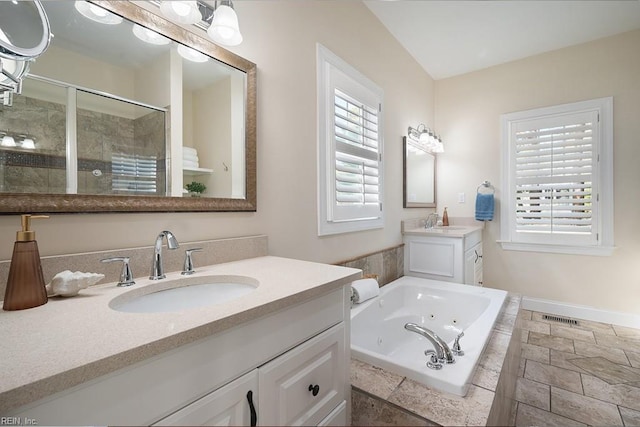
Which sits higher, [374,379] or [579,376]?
[374,379]

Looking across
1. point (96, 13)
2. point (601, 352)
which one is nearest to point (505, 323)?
point (601, 352)

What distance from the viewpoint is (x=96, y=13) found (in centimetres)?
94

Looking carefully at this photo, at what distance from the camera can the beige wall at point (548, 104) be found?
266 centimetres

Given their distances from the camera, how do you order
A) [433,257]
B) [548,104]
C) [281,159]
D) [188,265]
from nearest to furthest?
1. [188,265]
2. [281,159]
3. [433,257]
4. [548,104]

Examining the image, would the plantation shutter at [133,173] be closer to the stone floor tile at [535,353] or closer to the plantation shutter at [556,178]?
the stone floor tile at [535,353]

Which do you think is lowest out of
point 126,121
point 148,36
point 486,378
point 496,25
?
point 486,378

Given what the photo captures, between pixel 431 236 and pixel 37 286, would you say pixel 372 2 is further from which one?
pixel 37 286

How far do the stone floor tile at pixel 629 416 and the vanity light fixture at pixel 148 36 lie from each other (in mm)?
2840

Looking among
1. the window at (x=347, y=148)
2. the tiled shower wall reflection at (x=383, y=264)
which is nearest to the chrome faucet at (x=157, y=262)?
the window at (x=347, y=148)

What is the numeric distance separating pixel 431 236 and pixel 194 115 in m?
2.20

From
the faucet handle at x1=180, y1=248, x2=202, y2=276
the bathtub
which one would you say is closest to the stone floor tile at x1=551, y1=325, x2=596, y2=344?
the bathtub

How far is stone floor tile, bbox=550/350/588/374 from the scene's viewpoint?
Answer: 6.61ft

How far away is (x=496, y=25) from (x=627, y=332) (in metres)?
2.96

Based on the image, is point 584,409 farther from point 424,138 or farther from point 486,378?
point 424,138
